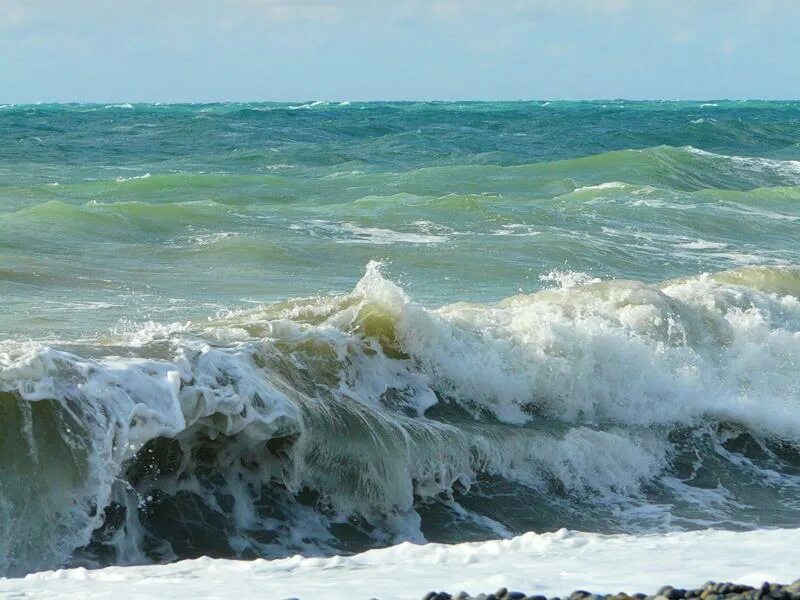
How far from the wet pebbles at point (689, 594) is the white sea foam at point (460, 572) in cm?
10

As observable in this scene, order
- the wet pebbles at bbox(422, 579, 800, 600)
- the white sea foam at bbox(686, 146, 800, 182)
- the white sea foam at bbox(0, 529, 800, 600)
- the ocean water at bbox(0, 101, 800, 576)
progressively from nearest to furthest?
1. the wet pebbles at bbox(422, 579, 800, 600)
2. the white sea foam at bbox(0, 529, 800, 600)
3. the ocean water at bbox(0, 101, 800, 576)
4. the white sea foam at bbox(686, 146, 800, 182)

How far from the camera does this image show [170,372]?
24.5ft

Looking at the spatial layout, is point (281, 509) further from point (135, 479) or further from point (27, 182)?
point (27, 182)

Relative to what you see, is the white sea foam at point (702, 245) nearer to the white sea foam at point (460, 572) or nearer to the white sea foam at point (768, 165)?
the white sea foam at point (460, 572)

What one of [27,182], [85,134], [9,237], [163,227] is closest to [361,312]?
[9,237]

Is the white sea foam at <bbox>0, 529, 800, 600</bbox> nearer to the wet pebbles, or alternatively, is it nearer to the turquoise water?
the wet pebbles

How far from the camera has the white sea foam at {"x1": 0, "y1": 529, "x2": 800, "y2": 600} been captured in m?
4.89

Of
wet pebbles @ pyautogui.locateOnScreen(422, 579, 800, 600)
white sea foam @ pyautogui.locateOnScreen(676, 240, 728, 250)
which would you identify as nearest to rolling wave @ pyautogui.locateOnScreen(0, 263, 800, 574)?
wet pebbles @ pyautogui.locateOnScreen(422, 579, 800, 600)

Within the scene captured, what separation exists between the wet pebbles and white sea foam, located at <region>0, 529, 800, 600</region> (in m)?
0.10

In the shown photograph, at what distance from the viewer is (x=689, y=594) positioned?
4645 millimetres

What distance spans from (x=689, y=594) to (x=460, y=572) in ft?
3.15

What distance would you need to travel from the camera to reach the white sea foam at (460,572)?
4895 mm

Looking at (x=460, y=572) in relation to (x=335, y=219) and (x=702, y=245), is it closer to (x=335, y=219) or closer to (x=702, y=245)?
(x=702, y=245)

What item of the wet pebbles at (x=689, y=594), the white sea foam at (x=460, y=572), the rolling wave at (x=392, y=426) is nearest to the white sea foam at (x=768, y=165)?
→ the rolling wave at (x=392, y=426)
